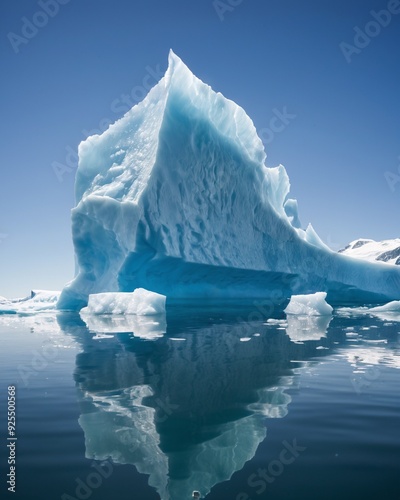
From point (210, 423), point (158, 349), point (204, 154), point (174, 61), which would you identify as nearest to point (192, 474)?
point (210, 423)

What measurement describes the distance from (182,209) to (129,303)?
5323mm

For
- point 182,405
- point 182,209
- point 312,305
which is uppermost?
point 182,209

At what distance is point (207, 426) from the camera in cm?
355

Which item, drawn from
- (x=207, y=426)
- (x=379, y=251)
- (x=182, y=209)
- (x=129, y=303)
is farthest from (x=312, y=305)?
(x=379, y=251)

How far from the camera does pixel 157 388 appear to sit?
4910 millimetres

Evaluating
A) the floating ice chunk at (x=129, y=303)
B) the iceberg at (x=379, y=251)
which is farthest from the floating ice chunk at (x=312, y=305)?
the iceberg at (x=379, y=251)

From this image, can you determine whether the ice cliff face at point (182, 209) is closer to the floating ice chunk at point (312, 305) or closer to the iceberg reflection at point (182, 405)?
the floating ice chunk at point (312, 305)

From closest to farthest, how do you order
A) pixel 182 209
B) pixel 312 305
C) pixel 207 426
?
pixel 207 426, pixel 312 305, pixel 182 209

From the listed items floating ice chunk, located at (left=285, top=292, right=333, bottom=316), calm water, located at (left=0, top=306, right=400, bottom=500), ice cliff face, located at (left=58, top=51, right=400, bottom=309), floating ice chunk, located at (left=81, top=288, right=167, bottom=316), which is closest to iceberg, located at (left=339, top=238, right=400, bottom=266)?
ice cliff face, located at (left=58, top=51, right=400, bottom=309)

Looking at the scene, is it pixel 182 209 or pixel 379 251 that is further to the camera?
pixel 379 251

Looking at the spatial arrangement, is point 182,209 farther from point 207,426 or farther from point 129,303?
point 207,426

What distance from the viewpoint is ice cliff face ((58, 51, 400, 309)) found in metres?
18.8

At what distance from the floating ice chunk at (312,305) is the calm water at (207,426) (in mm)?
9277

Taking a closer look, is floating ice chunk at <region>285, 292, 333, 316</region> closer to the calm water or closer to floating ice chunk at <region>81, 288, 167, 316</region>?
floating ice chunk at <region>81, 288, 167, 316</region>
